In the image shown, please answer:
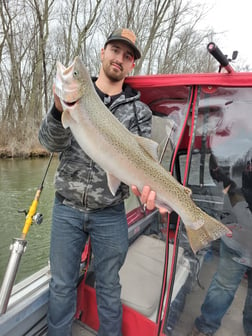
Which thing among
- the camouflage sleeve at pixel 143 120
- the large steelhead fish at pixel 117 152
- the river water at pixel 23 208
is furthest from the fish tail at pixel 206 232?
the river water at pixel 23 208

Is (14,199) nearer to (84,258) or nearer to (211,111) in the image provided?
(84,258)

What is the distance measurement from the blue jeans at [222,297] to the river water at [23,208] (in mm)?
3179

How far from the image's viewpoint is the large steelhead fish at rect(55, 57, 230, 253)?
58.5 inches

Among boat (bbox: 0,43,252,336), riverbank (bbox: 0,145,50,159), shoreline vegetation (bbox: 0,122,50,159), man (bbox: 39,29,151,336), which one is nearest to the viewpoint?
boat (bbox: 0,43,252,336)

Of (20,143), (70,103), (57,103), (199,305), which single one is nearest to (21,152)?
(20,143)

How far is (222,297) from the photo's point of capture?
193cm

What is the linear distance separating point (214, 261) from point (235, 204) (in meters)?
0.50

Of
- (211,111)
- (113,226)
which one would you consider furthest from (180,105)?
(113,226)

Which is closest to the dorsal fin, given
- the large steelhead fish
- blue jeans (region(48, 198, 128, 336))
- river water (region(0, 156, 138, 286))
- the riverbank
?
the large steelhead fish

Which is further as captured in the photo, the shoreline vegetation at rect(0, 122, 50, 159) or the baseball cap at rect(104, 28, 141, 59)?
the shoreline vegetation at rect(0, 122, 50, 159)

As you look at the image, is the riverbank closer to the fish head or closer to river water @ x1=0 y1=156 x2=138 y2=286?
river water @ x1=0 y1=156 x2=138 y2=286

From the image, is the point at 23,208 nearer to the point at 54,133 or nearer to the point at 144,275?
the point at 144,275

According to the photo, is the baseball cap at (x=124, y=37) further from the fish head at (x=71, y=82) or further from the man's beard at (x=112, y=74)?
the fish head at (x=71, y=82)

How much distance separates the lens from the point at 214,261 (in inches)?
76.8
